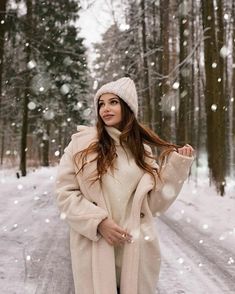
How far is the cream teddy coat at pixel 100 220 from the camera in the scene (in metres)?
2.41

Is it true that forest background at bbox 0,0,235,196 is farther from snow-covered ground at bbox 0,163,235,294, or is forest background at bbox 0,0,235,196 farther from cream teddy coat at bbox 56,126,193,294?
cream teddy coat at bbox 56,126,193,294

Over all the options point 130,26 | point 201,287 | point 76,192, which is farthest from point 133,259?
point 130,26

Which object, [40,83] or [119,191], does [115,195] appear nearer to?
[119,191]

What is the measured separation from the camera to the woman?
2.42 metres

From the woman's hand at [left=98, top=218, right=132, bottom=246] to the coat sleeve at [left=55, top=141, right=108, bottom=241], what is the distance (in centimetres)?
3

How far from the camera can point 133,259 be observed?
7.96 feet

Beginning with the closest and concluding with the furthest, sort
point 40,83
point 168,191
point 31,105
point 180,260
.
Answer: point 168,191 → point 180,260 → point 40,83 → point 31,105

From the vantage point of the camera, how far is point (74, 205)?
8.12 ft

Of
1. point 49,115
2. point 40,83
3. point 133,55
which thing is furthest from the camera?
point 49,115

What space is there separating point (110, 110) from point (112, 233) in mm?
763

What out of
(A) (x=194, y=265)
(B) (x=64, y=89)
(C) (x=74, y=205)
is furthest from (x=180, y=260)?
(B) (x=64, y=89)

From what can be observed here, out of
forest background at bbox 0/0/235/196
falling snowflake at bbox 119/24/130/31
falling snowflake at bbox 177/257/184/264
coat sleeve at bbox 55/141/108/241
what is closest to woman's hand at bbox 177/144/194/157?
coat sleeve at bbox 55/141/108/241

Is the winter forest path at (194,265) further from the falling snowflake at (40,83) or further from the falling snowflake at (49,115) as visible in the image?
the falling snowflake at (49,115)

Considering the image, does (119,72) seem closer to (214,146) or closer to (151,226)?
(214,146)
